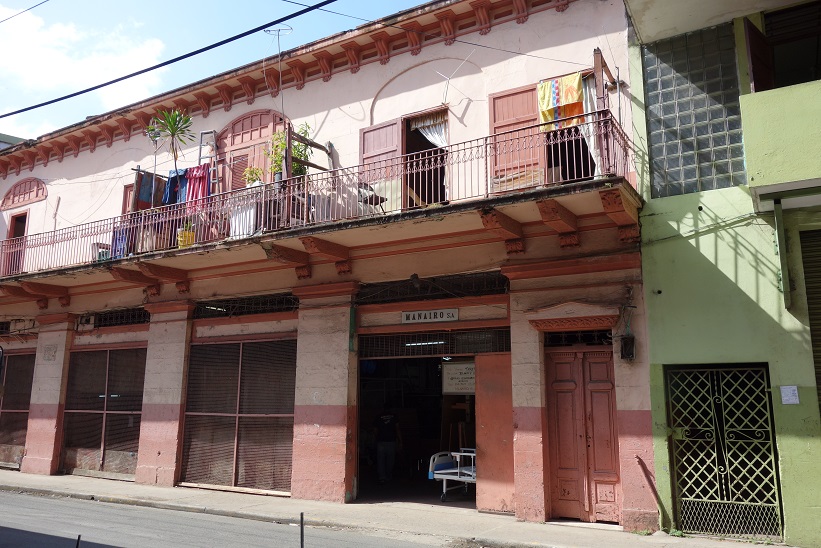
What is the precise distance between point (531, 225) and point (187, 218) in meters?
7.97

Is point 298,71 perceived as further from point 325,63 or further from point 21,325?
point 21,325

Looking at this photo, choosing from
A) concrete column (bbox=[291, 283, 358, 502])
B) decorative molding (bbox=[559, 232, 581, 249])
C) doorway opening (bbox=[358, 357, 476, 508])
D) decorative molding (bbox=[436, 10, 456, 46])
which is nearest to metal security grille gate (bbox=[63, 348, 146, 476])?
concrete column (bbox=[291, 283, 358, 502])

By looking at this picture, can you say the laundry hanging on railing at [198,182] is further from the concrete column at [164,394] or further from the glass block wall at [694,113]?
the glass block wall at [694,113]

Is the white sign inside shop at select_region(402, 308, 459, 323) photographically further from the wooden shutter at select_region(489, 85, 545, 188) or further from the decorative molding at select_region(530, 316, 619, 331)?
the wooden shutter at select_region(489, 85, 545, 188)

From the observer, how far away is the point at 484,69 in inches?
481

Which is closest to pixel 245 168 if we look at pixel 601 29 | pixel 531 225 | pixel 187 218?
pixel 187 218

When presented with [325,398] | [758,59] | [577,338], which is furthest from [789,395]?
[325,398]

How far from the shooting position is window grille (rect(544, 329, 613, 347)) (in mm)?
10570

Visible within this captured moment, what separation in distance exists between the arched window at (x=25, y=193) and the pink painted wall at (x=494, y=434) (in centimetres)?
1494

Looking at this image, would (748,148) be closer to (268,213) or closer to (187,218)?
(268,213)

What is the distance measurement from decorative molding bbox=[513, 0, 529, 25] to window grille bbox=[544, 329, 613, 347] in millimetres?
5698

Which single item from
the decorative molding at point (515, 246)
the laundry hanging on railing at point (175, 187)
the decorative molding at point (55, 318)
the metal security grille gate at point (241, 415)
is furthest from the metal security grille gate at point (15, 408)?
the decorative molding at point (515, 246)

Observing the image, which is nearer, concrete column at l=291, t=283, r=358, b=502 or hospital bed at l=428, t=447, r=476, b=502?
hospital bed at l=428, t=447, r=476, b=502

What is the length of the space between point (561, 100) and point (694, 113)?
213cm
